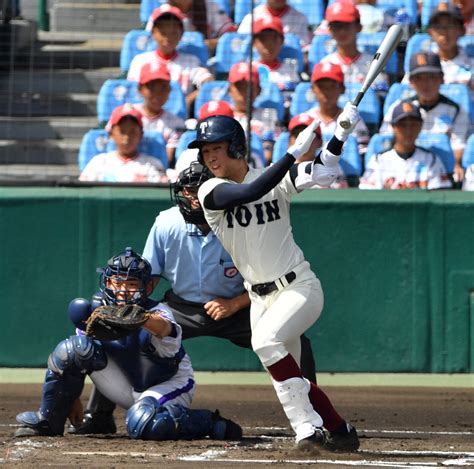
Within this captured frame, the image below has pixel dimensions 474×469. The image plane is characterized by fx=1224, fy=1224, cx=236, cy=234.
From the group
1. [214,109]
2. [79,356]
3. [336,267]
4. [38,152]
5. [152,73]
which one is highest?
[152,73]

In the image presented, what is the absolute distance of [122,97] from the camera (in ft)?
32.2

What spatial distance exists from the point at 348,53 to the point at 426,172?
1.46 m

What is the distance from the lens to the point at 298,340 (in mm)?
6035

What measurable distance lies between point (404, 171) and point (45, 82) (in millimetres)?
2962

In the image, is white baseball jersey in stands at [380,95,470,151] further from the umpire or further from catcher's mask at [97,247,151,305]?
catcher's mask at [97,247,151,305]

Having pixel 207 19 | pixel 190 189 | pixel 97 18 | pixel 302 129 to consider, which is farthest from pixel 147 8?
pixel 190 189

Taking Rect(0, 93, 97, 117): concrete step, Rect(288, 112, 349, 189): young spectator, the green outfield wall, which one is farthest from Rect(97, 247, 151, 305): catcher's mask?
Rect(0, 93, 97, 117): concrete step

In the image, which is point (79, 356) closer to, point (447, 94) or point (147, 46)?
point (447, 94)

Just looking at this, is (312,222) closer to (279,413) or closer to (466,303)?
(466,303)

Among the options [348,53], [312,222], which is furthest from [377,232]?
[348,53]

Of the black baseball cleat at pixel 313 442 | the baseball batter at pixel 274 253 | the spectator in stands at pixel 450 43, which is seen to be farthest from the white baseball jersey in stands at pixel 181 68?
the black baseball cleat at pixel 313 442

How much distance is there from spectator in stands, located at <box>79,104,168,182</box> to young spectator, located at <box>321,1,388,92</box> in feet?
5.97

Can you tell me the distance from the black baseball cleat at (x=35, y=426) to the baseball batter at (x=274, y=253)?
1257 millimetres

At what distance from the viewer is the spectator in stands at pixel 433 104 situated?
30.9 feet
